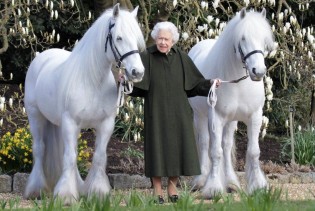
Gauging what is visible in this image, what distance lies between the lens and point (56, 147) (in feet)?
28.5

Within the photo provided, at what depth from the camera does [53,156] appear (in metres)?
8.67

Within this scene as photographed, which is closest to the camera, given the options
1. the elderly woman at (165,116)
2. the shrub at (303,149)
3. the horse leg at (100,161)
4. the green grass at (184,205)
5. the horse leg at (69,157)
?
the green grass at (184,205)

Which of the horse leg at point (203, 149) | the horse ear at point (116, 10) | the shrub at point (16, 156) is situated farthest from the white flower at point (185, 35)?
the horse ear at point (116, 10)

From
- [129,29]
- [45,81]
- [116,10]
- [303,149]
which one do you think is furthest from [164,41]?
[303,149]

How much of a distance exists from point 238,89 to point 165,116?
924 mm

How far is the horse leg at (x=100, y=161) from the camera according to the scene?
7.75 meters

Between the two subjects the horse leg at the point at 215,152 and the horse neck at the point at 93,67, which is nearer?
the horse neck at the point at 93,67

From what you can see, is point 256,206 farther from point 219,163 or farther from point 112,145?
point 112,145

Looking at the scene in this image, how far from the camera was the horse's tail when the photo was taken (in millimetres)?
8609

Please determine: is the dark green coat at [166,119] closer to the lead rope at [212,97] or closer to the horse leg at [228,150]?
the lead rope at [212,97]

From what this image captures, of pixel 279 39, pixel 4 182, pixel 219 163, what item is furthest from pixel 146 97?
pixel 279 39

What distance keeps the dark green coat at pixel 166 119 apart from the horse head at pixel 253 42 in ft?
2.00

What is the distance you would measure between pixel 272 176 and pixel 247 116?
6.21 ft

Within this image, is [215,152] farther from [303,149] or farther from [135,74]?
[303,149]
